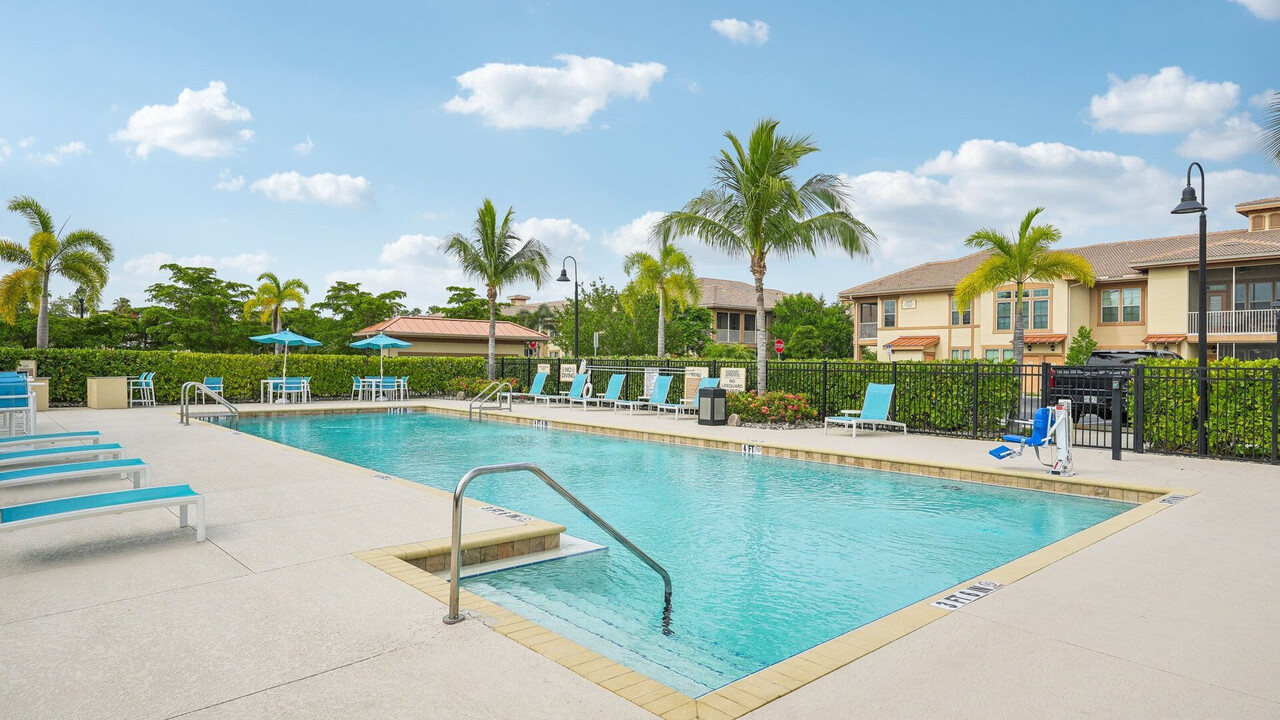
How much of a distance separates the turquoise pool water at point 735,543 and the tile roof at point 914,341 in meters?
27.2

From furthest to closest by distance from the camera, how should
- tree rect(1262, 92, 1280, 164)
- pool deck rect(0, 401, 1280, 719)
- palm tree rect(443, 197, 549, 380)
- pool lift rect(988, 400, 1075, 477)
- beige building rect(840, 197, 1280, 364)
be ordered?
beige building rect(840, 197, 1280, 364) < palm tree rect(443, 197, 549, 380) < tree rect(1262, 92, 1280, 164) < pool lift rect(988, 400, 1075, 477) < pool deck rect(0, 401, 1280, 719)

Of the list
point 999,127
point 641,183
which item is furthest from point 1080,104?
point 641,183

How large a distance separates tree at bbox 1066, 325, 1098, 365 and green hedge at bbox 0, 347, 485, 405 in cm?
2417

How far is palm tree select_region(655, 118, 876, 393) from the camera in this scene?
51.1 ft

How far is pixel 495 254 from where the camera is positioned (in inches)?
1027

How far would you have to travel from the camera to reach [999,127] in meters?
23.6

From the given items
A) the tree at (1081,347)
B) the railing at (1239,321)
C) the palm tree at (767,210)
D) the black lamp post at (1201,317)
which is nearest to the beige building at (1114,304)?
the railing at (1239,321)

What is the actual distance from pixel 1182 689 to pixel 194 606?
4660 millimetres

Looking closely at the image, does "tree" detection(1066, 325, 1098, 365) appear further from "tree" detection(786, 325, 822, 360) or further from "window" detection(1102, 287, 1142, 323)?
"tree" detection(786, 325, 822, 360)

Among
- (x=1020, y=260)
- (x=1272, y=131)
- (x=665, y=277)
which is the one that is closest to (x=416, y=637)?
(x=1272, y=131)

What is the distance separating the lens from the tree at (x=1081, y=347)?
29906mm

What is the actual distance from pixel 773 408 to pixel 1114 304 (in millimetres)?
24766

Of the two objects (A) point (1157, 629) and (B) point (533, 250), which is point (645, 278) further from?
(A) point (1157, 629)

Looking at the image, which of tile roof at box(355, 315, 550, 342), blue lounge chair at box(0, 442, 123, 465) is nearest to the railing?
tile roof at box(355, 315, 550, 342)
